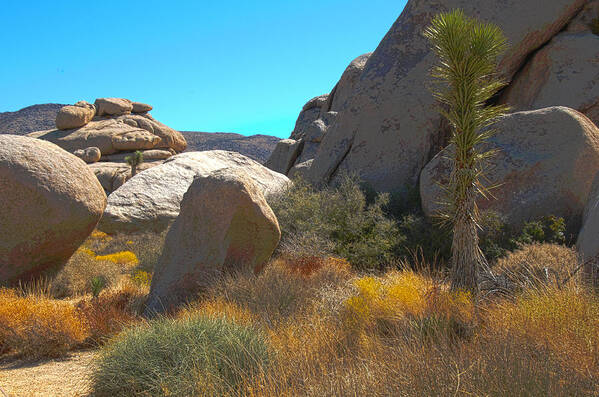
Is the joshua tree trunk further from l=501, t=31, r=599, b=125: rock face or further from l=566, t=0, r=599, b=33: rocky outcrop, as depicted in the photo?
l=566, t=0, r=599, b=33: rocky outcrop

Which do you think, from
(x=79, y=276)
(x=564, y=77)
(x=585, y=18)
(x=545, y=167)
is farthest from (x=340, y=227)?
(x=585, y=18)

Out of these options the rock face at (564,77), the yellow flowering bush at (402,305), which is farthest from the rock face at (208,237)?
the rock face at (564,77)

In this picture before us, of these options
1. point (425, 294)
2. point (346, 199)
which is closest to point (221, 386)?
point (425, 294)

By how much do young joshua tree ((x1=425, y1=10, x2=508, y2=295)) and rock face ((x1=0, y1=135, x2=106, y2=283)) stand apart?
6.91m

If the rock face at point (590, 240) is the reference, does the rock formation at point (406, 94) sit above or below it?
above

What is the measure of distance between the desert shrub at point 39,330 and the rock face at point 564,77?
12194 mm

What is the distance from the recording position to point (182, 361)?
4.11 m

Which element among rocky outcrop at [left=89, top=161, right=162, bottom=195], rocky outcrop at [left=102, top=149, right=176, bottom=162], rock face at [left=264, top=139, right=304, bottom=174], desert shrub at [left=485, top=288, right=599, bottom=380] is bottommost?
desert shrub at [left=485, top=288, right=599, bottom=380]

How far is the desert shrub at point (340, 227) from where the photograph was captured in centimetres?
944

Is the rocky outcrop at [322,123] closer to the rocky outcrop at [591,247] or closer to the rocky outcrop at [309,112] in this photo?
the rocky outcrop at [309,112]

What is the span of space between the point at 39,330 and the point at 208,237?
2644mm

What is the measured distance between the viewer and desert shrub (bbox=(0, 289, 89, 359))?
6039mm

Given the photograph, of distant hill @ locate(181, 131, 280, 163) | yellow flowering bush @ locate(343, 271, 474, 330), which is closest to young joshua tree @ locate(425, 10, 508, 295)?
yellow flowering bush @ locate(343, 271, 474, 330)

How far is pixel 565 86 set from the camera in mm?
12227
